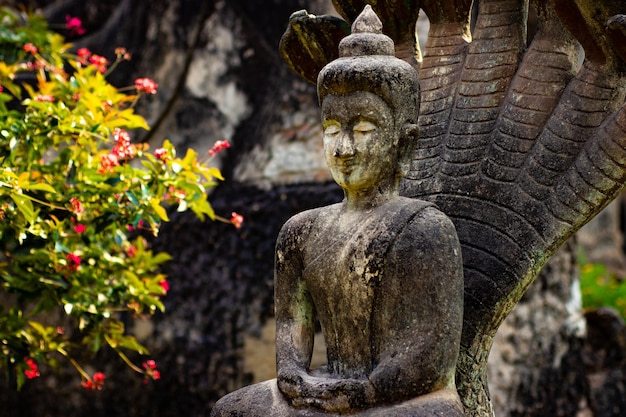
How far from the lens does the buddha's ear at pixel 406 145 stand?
373 cm

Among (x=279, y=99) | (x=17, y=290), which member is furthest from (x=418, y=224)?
(x=279, y=99)

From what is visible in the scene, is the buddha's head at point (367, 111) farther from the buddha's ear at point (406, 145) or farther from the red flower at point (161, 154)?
the red flower at point (161, 154)

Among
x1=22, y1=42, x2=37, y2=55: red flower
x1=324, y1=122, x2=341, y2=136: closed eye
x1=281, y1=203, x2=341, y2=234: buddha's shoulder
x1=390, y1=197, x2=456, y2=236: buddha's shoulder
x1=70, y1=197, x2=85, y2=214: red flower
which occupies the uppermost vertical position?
x1=22, y1=42, x2=37, y2=55: red flower

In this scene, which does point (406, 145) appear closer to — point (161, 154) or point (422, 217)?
point (422, 217)

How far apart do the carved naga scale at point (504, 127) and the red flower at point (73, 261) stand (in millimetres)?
1442

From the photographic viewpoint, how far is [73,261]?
4.94 metres

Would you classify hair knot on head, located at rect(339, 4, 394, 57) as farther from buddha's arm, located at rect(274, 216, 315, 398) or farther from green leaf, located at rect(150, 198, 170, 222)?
green leaf, located at rect(150, 198, 170, 222)

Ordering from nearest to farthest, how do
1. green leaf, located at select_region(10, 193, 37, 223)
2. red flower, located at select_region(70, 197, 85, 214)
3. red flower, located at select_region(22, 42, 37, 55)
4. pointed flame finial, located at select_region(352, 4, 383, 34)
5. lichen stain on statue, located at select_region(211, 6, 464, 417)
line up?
lichen stain on statue, located at select_region(211, 6, 464, 417) < pointed flame finial, located at select_region(352, 4, 383, 34) < green leaf, located at select_region(10, 193, 37, 223) < red flower, located at select_region(70, 197, 85, 214) < red flower, located at select_region(22, 42, 37, 55)

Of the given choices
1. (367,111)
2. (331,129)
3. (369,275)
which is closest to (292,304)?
(369,275)

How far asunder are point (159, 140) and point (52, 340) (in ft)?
8.43

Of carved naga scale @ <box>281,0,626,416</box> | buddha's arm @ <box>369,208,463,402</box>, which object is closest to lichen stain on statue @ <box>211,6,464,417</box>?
buddha's arm @ <box>369,208,463,402</box>

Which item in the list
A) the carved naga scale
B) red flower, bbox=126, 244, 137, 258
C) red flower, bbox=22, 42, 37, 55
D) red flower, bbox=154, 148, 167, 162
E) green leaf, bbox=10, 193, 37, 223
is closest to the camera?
the carved naga scale

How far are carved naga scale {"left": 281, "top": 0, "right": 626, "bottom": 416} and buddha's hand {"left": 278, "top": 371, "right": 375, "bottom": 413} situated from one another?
2.02 ft

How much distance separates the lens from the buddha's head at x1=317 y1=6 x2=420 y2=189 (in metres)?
3.64
